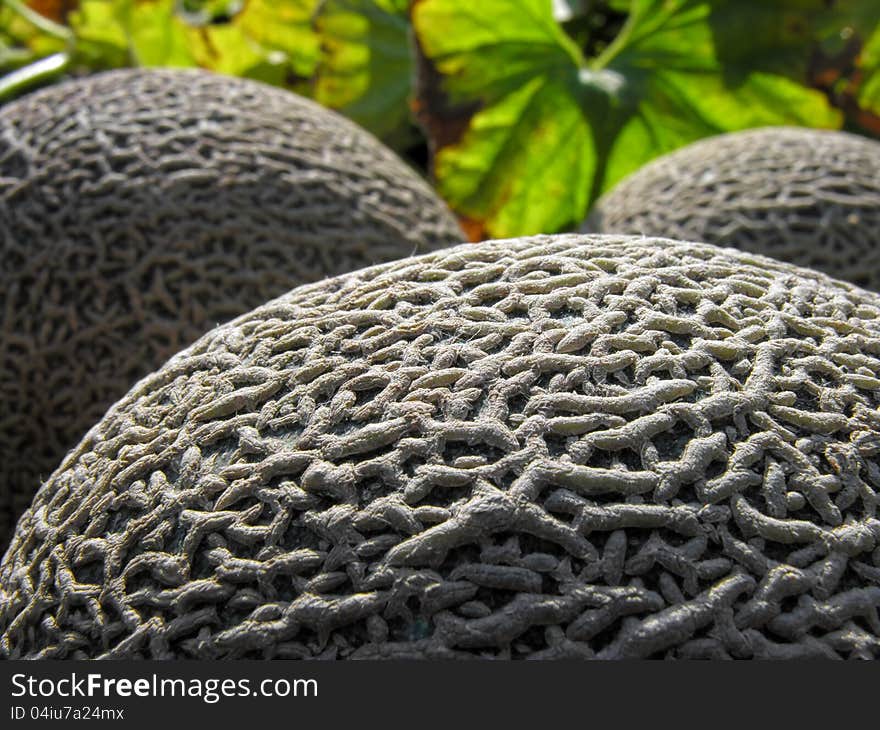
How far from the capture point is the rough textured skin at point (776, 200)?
2258 mm

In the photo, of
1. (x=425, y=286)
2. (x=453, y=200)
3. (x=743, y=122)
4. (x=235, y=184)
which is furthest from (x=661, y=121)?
(x=425, y=286)

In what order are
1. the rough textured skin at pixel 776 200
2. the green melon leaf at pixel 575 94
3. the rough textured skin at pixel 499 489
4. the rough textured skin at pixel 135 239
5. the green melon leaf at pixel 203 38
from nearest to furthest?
the rough textured skin at pixel 499 489, the rough textured skin at pixel 135 239, the rough textured skin at pixel 776 200, the green melon leaf at pixel 575 94, the green melon leaf at pixel 203 38

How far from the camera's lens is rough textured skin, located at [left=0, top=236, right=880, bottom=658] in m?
0.94

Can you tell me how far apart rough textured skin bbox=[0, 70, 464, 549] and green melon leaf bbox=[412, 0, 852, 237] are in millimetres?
1268

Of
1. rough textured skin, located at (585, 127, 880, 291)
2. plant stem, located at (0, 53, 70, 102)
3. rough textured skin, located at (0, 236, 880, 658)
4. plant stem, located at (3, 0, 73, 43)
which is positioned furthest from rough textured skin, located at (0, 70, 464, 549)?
plant stem, located at (3, 0, 73, 43)

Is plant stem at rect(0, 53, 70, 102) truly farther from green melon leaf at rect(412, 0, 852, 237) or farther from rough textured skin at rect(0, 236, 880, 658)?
rough textured skin at rect(0, 236, 880, 658)

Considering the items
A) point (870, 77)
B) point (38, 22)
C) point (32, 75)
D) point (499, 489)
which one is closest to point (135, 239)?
point (499, 489)

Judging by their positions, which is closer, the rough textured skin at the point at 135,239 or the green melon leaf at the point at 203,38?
the rough textured skin at the point at 135,239

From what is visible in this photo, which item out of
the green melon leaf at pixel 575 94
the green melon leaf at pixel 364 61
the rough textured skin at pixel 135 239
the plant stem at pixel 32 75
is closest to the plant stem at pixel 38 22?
the plant stem at pixel 32 75

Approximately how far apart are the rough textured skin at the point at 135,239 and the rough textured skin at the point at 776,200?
2.07 feet

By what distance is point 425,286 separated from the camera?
4.01 feet

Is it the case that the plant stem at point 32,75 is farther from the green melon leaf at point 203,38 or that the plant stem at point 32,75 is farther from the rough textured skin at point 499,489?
the rough textured skin at point 499,489

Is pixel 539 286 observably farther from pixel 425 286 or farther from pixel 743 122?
pixel 743 122

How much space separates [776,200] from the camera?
235 cm
